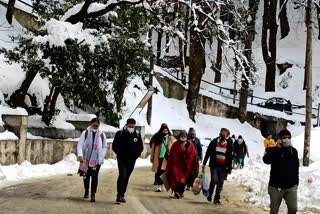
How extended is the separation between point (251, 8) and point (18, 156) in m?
20.6

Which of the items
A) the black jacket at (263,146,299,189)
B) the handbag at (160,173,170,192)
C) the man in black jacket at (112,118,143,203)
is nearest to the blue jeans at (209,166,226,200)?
the handbag at (160,173,170,192)

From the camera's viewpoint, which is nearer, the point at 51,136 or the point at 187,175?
the point at 187,175

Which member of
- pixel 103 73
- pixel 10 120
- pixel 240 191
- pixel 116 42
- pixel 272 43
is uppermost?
pixel 272 43

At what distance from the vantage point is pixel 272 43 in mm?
44031

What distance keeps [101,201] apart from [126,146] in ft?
4.01

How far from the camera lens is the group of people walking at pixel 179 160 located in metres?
8.23

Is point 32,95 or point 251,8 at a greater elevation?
point 251,8

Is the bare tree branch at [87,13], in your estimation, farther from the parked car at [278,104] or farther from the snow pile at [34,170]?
the parked car at [278,104]

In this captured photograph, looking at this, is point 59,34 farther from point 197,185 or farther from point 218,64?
point 218,64

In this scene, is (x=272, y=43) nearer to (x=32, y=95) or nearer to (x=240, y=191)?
(x=32, y=95)

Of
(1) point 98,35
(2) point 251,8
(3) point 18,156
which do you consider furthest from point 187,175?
(2) point 251,8

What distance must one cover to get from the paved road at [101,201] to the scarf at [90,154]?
697 mm

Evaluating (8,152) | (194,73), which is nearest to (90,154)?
(8,152)

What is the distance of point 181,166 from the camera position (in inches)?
461
